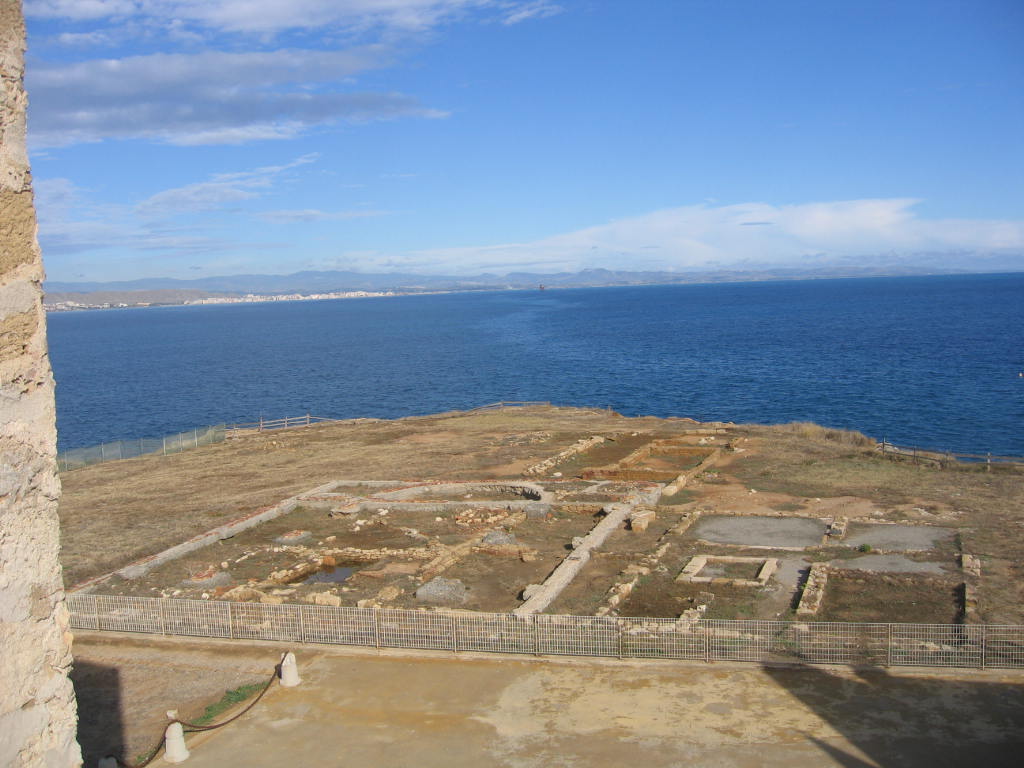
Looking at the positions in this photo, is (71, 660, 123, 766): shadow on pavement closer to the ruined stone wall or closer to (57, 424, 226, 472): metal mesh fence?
the ruined stone wall

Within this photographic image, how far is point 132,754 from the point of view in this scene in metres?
12.8

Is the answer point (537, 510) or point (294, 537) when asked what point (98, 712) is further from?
point (537, 510)

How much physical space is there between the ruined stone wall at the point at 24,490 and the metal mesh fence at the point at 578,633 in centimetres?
1060

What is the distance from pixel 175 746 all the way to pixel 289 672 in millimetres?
2620

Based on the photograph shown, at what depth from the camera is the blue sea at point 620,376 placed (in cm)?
6181

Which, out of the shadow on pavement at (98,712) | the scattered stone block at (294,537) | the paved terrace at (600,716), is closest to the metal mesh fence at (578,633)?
the paved terrace at (600,716)

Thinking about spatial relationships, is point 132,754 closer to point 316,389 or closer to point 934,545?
point 934,545

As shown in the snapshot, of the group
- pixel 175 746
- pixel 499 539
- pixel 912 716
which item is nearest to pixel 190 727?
pixel 175 746

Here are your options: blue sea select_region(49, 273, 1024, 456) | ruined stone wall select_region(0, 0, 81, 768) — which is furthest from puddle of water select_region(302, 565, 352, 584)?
blue sea select_region(49, 273, 1024, 456)

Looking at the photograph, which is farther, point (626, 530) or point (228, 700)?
point (626, 530)

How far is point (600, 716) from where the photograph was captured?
13.4 metres

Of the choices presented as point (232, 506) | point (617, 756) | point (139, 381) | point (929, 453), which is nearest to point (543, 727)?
point (617, 756)

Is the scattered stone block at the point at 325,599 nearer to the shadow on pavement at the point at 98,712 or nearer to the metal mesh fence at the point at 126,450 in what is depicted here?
the shadow on pavement at the point at 98,712

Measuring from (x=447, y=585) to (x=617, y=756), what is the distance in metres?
8.28
